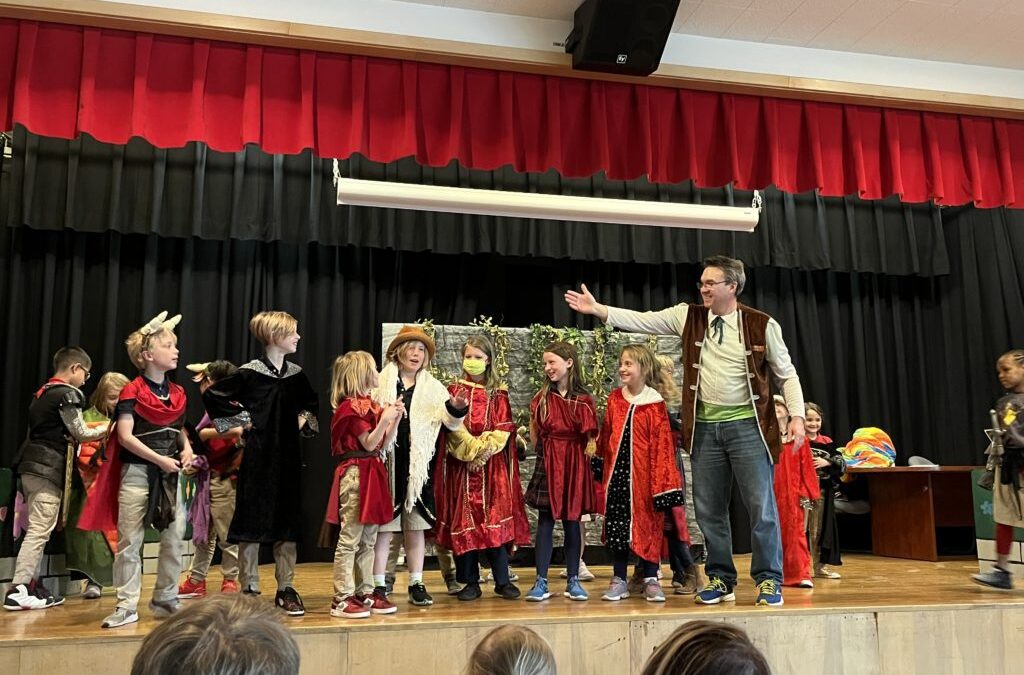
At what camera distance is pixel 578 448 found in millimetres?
3697

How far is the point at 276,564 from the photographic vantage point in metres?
3.13

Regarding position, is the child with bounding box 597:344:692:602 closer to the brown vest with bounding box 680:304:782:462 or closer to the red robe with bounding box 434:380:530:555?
the brown vest with bounding box 680:304:782:462

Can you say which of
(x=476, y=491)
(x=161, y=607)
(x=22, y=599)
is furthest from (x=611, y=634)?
(x=22, y=599)

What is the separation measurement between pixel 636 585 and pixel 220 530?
189 cm

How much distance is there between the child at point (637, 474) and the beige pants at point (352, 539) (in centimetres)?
102

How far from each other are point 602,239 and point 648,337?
2.85 ft

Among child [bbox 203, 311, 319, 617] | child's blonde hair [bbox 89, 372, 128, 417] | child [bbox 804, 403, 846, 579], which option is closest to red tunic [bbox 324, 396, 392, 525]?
child [bbox 203, 311, 319, 617]

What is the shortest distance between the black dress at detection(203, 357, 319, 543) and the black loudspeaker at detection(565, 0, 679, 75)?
1986mm

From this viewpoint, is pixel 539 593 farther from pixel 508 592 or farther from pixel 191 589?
pixel 191 589

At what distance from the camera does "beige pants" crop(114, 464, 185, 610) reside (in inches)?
115

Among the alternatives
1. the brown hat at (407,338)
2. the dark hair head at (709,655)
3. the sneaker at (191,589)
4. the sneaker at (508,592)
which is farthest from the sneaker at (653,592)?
the dark hair head at (709,655)

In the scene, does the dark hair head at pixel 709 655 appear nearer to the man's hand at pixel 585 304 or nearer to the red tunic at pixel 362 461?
the red tunic at pixel 362 461

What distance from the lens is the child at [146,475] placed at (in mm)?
2953

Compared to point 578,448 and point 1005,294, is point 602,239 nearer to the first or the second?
point 578,448
